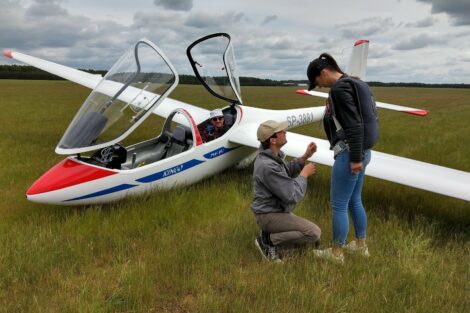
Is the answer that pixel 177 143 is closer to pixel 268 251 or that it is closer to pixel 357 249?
pixel 268 251

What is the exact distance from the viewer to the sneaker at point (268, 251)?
167 inches

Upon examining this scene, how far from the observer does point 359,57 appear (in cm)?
887

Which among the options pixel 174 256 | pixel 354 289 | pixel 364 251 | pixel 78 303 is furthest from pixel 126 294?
pixel 364 251

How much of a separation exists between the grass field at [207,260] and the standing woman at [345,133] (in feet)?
1.42

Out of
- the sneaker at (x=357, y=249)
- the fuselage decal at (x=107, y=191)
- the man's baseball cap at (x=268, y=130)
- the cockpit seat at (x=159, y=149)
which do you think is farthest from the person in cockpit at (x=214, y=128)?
the sneaker at (x=357, y=249)

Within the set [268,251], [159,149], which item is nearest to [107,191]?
[159,149]

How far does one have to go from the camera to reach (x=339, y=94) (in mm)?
3699

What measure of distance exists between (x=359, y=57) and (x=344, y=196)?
5.70 metres

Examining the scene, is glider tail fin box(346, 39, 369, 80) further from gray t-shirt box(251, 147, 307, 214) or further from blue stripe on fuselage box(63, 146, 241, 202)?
gray t-shirt box(251, 147, 307, 214)

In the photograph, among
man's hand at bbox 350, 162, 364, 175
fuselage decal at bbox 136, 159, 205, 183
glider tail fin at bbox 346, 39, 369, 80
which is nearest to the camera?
man's hand at bbox 350, 162, 364, 175

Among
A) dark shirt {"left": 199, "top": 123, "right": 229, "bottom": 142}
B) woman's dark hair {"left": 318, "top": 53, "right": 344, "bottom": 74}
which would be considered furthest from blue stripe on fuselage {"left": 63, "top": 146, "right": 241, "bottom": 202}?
woman's dark hair {"left": 318, "top": 53, "right": 344, "bottom": 74}

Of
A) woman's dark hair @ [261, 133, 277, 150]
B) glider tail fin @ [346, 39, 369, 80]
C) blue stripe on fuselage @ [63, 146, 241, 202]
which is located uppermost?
glider tail fin @ [346, 39, 369, 80]

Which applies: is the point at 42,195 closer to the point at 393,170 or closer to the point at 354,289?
the point at 354,289

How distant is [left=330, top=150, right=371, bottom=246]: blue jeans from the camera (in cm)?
398
